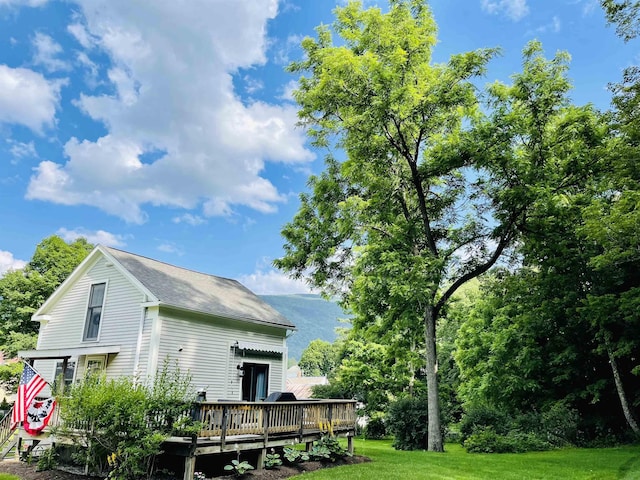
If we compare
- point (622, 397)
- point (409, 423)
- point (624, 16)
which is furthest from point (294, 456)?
point (624, 16)

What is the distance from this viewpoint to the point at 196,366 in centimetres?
1288

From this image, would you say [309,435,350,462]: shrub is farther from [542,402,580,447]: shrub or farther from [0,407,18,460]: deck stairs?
[0,407,18,460]: deck stairs

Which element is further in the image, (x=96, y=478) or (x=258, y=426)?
(x=258, y=426)

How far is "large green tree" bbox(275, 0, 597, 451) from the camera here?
43.8 feet

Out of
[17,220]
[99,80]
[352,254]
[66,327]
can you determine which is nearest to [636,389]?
[352,254]

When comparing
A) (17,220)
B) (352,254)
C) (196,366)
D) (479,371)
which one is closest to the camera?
(196,366)

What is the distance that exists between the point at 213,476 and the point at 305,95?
12.9 m

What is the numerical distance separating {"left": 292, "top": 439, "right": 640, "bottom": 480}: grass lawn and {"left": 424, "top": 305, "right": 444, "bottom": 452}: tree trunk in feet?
5.71

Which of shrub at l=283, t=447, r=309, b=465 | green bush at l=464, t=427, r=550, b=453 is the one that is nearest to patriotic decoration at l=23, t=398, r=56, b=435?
shrub at l=283, t=447, r=309, b=465

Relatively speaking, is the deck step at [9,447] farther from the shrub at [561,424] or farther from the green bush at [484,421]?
the shrub at [561,424]

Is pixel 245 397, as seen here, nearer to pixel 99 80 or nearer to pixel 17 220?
pixel 99 80

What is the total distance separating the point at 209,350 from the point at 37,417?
188 inches

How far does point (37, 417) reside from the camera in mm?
10812

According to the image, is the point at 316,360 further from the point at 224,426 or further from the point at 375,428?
the point at 224,426
